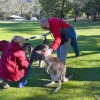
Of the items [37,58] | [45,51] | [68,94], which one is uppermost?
[45,51]

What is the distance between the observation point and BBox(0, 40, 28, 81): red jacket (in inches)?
189

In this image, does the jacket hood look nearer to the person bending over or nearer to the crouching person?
the crouching person

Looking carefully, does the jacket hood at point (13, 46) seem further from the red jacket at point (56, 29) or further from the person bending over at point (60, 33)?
the red jacket at point (56, 29)

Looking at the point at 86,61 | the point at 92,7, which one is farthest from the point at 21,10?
the point at 86,61

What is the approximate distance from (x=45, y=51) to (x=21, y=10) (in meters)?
103

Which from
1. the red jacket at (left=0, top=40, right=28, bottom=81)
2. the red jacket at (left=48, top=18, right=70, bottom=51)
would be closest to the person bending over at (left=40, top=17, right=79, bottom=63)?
the red jacket at (left=48, top=18, right=70, bottom=51)

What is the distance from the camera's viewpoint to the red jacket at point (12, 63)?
4.80 metres

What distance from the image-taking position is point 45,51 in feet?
16.3

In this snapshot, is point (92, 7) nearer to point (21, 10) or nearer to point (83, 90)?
point (83, 90)

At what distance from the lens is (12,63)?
4.81 metres

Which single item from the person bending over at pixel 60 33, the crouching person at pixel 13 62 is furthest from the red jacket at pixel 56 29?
the crouching person at pixel 13 62

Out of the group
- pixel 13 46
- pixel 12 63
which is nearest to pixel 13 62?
pixel 12 63

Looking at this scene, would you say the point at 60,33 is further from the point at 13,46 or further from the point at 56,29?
the point at 13,46

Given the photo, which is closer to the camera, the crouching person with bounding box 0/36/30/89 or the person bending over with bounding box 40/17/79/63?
the crouching person with bounding box 0/36/30/89
